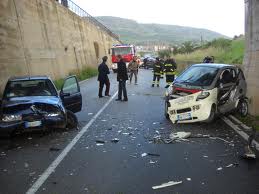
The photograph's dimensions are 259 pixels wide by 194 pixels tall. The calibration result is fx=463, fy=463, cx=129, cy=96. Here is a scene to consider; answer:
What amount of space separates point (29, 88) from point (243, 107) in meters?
6.23

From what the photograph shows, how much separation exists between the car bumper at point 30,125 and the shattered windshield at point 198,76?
418cm

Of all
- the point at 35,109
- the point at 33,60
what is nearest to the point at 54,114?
the point at 35,109

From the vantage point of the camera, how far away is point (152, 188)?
6.36 meters

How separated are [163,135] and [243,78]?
Answer: 4.76 m

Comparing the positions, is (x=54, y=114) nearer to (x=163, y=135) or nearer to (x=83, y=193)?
(x=163, y=135)

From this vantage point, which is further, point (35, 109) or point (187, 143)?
point (35, 109)

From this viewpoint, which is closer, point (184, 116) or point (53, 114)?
point (53, 114)

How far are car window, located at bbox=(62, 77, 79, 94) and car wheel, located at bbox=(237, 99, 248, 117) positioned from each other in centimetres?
489

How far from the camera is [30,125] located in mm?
10328

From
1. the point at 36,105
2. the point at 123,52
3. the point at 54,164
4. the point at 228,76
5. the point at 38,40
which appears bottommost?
the point at 123,52

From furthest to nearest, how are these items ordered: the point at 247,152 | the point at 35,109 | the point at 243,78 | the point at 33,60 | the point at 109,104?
1. the point at 33,60
2. the point at 109,104
3. the point at 243,78
4. the point at 35,109
5. the point at 247,152

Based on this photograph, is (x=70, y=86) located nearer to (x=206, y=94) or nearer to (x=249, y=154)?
(x=206, y=94)

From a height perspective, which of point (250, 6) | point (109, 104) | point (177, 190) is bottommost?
point (109, 104)

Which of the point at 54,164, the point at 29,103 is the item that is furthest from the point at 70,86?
the point at 54,164
